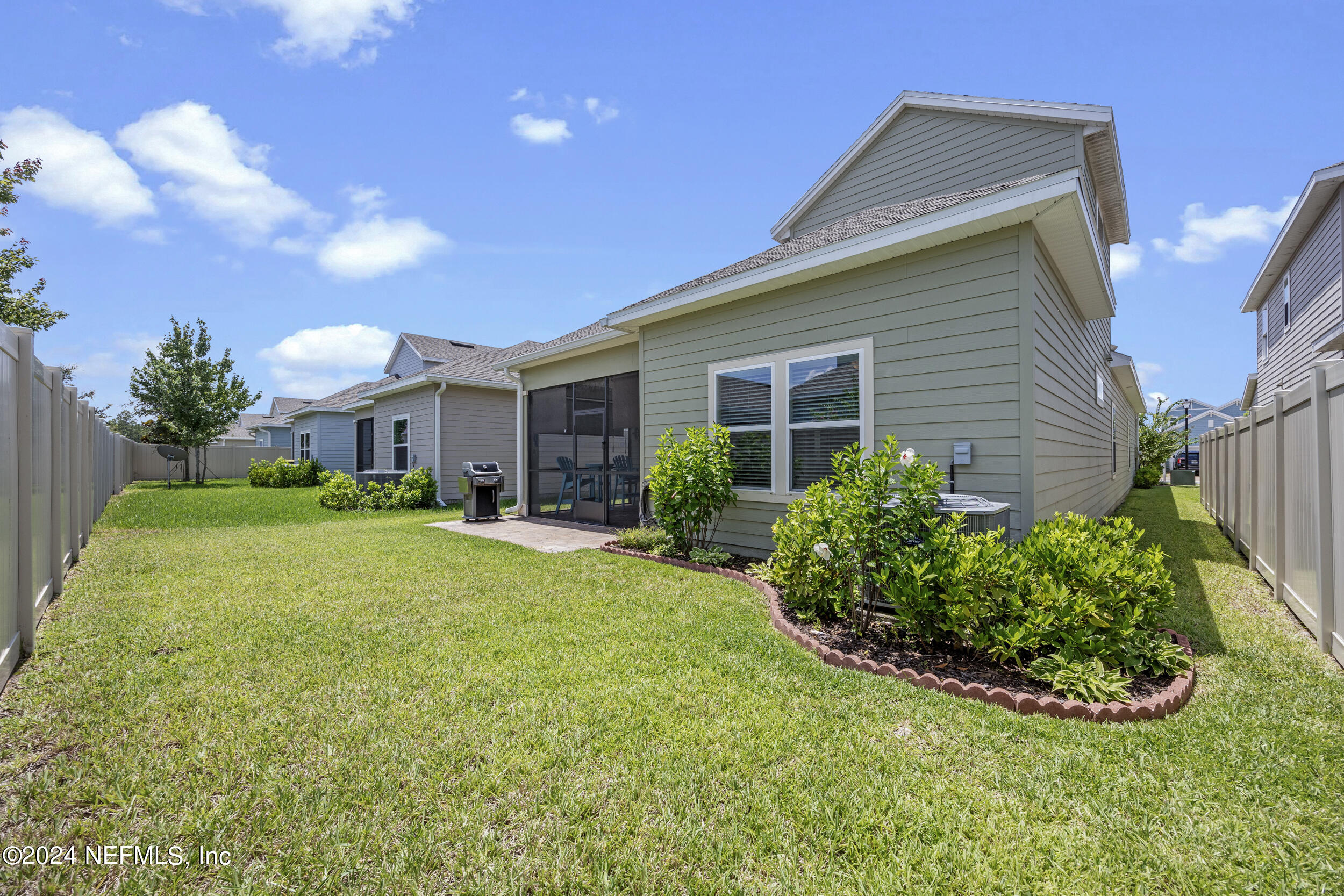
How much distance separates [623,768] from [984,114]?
849cm

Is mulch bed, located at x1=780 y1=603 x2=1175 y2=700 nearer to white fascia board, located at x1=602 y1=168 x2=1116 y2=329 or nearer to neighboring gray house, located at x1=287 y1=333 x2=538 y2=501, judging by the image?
white fascia board, located at x1=602 y1=168 x2=1116 y2=329

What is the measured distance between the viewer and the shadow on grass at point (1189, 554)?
3803mm

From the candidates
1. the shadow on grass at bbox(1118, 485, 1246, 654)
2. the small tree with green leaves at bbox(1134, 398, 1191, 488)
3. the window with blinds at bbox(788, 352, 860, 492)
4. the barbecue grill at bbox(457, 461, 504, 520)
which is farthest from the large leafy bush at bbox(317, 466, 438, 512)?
the small tree with green leaves at bbox(1134, 398, 1191, 488)

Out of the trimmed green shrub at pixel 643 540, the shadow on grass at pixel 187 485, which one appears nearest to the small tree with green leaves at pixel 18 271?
the shadow on grass at pixel 187 485

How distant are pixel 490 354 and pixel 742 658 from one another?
1367 cm

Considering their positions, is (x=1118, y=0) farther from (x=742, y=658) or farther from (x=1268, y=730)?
(x=742, y=658)

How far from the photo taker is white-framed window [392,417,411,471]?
46.0 ft

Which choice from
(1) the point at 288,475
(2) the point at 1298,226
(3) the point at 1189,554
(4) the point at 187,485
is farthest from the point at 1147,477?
(4) the point at 187,485

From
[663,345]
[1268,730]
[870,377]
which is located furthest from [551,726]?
[663,345]

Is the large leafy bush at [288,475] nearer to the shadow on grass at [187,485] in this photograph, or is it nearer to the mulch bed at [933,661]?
the shadow on grass at [187,485]

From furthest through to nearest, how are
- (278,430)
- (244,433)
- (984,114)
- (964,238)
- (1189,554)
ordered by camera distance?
(244,433) → (278,430) → (984,114) → (1189,554) → (964,238)

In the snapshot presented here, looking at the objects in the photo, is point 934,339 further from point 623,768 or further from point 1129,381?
point 1129,381

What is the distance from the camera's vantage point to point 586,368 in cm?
Answer: 912

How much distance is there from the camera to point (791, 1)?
653 cm
